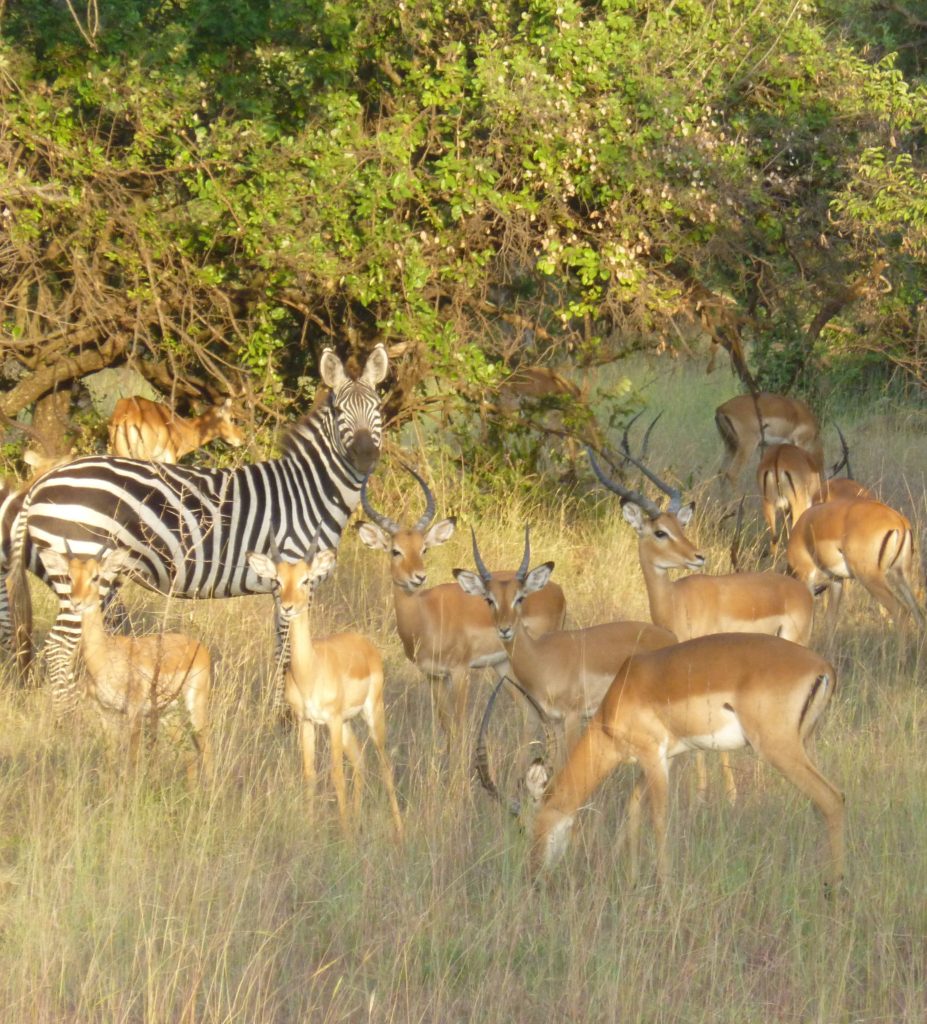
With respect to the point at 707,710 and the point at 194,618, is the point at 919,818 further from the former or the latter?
the point at 194,618

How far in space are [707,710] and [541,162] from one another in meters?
3.85

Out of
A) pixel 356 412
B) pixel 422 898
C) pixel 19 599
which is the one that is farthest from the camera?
pixel 356 412

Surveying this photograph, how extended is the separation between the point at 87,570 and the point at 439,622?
1.55 m

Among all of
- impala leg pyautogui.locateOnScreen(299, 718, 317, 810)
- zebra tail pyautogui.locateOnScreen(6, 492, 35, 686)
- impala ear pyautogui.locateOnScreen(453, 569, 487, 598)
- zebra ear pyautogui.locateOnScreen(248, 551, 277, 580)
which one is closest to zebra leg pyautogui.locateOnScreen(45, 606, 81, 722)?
zebra tail pyautogui.locateOnScreen(6, 492, 35, 686)

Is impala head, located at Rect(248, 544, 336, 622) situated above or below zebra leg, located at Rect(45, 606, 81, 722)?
above

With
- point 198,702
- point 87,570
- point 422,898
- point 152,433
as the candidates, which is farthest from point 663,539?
point 152,433

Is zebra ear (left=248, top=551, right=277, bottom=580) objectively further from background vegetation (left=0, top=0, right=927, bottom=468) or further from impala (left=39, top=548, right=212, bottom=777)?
background vegetation (left=0, top=0, right=927, bottom=468)

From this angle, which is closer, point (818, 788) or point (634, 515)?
point (818, 788)

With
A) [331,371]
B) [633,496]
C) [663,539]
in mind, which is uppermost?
[331,371]

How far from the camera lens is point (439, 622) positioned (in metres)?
6.76

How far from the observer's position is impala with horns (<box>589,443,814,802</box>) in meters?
7.03

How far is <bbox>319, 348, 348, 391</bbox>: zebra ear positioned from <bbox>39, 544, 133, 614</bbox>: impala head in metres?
1.71

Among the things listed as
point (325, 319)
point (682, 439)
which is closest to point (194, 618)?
point (325, 319)

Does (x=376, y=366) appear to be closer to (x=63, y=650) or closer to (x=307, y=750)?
(x=63, y=650)
